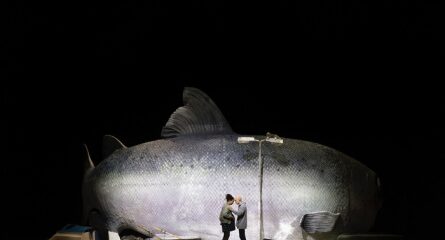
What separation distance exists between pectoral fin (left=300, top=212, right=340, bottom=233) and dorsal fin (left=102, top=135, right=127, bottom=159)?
50.6 inches

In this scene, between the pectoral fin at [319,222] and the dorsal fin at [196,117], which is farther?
the dorsal fin at [196,117]

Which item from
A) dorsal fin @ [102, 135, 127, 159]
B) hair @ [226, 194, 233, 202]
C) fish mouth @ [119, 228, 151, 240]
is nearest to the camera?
hair @ [226, 194, 233, 202]

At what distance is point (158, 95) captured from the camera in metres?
3.78

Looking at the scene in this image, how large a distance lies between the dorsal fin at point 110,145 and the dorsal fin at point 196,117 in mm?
409

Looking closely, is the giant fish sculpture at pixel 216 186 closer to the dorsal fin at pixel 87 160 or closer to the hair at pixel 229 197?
the hair at pixel 229 197

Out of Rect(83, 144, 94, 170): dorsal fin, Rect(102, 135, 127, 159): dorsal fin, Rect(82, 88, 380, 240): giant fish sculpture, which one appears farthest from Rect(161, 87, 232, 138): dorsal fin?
Rect(83, 144, 94, 170): dorsal fin

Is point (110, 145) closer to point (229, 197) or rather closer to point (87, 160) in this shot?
point (87, 160)

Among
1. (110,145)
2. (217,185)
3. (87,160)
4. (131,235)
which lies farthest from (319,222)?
(87,160)

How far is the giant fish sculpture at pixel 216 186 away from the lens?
9.82ft

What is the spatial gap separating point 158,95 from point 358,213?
5.15 ft

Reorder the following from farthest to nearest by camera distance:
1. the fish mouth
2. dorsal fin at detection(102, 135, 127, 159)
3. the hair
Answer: dorsal fin at detection(102, 135, 127, 159) → the fish mouth → the hair

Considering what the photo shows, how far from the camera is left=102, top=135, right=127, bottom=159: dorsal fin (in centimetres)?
353

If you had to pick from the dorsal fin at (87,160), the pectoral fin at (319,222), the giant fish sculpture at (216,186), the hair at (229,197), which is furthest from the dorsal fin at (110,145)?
the pectoral fin at (319,222)

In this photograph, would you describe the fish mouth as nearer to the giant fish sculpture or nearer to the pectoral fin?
the giant fish sculpture
